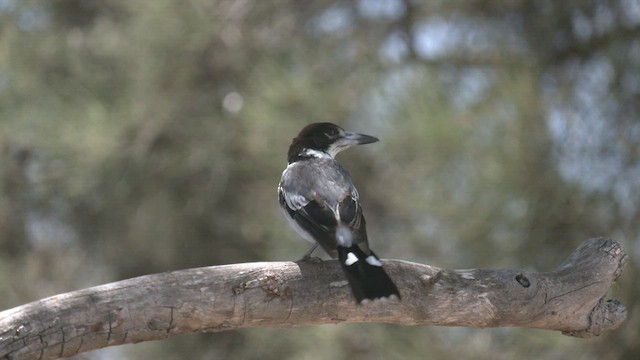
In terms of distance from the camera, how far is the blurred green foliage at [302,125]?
148 inches

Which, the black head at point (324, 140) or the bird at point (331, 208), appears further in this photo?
the black head at point (324, 140)

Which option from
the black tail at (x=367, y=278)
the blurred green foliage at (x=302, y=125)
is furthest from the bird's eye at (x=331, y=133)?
the black tail at (x=367, y=278)

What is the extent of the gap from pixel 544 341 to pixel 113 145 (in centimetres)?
180

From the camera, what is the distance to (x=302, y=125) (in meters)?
4.10

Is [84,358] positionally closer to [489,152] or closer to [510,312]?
[489,152]

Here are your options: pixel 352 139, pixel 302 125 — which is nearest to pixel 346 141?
pixel 352 139

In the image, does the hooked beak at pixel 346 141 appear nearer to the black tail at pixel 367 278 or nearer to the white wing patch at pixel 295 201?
the white wing patch at pixel 295 201

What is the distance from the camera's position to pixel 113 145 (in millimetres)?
4141

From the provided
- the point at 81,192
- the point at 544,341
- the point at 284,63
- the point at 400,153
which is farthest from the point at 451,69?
the point at 81,192

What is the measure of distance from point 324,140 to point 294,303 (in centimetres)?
101

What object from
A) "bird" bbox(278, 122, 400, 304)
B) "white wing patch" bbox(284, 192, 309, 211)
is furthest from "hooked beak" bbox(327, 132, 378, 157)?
"white wing patch" bbox(284, 192, 309, 211)

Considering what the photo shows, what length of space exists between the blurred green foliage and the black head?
2.73 ft

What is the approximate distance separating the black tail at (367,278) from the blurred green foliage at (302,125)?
166cm

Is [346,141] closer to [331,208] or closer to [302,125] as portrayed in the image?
[331,208]
